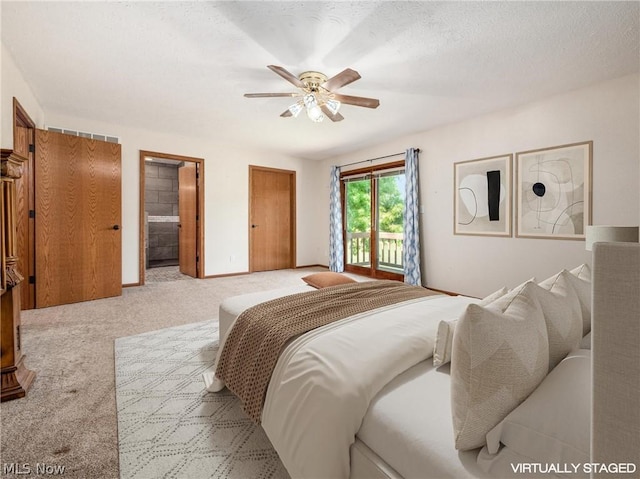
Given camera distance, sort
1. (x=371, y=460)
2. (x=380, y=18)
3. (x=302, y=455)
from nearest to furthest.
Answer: (x=371, y=460), (x=302, y=455), (x=380, y=18)

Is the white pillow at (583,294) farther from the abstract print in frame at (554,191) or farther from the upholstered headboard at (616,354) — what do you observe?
the abstract print in frame at (554,191)

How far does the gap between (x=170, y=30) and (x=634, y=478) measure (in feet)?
9.97

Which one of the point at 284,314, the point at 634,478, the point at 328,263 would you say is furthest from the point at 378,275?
the point at 634,478

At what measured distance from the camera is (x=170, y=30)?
225cm

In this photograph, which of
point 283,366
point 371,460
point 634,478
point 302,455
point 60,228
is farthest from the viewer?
point 60,228

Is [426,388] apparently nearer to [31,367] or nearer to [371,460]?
[371,460]

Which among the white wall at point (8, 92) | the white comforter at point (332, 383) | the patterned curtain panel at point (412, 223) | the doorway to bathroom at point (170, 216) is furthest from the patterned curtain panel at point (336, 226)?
the white comforter at point (332, 383)

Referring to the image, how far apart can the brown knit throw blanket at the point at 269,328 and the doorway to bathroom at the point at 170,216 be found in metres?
3.74

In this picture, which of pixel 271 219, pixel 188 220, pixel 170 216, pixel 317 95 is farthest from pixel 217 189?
pixel 317 95

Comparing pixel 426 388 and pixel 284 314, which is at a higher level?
pixel 284 314

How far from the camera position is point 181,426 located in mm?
1572

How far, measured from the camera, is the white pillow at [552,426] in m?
0.68

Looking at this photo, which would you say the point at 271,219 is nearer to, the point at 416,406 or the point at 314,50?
the point at 314,50

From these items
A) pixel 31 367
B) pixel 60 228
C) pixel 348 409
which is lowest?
pixel 31 367
